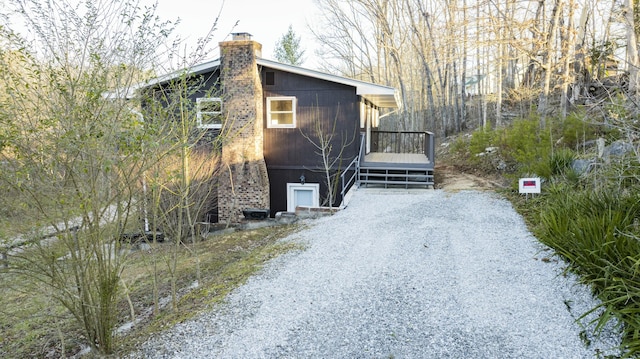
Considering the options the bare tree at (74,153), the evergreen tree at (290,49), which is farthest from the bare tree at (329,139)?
the evergreen tree at (290,49)

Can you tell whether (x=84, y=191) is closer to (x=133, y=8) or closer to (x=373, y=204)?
(x=133, y=8)

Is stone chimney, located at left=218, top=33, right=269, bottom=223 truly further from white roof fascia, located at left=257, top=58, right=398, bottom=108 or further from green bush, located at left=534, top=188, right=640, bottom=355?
green bush, located at left=534, top=188, right=640, bottom=355

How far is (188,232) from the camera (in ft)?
38.2

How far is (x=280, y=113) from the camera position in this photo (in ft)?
45.6

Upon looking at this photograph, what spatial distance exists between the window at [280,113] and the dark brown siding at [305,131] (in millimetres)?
148

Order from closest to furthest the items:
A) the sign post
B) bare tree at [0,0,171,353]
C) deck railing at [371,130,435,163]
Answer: bare tree at [0,0,171,353]
the sign post
deck railing at [371,130,435,163]

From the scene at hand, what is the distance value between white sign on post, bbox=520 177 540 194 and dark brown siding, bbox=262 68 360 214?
558 cm

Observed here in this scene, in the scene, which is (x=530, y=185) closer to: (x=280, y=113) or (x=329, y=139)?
(x=329, y=139)

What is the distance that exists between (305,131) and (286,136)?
68 centimetres

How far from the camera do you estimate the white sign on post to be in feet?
30.6

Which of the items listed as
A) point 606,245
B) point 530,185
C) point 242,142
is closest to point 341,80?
point 242,142

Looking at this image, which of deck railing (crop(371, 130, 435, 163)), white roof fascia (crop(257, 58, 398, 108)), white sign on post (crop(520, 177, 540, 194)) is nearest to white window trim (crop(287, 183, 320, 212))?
white roof fascia (crop(257, 58, 398, 108))

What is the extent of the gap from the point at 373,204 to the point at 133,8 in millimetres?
7626

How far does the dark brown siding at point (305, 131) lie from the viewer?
13438mm
